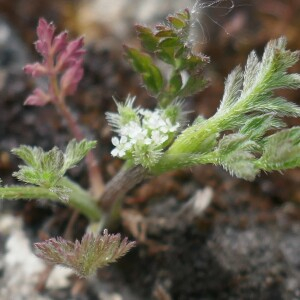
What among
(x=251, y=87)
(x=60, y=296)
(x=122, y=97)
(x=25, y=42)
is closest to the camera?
(x=251, y=87)

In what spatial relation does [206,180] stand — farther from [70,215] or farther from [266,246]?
[70,215]

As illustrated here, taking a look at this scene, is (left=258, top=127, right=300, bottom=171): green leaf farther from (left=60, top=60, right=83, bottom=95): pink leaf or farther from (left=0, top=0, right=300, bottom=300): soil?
(left=60, top=60, right=83, bottom=95): pink leaf

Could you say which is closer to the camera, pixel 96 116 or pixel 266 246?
pixel 266 246

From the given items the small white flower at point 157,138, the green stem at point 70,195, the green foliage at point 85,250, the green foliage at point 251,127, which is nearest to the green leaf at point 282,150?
the green foliage at point 251,127

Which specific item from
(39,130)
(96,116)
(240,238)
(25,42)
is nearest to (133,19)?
(25,42)

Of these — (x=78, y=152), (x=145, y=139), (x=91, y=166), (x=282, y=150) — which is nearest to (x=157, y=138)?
(x=145, y=139)

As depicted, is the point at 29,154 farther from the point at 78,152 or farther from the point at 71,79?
the point at 71,79

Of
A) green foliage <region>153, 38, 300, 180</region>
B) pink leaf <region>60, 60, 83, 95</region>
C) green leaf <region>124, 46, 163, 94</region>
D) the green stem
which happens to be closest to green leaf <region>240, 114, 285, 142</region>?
green foliage <region>153, 38, 300, 180</region>
